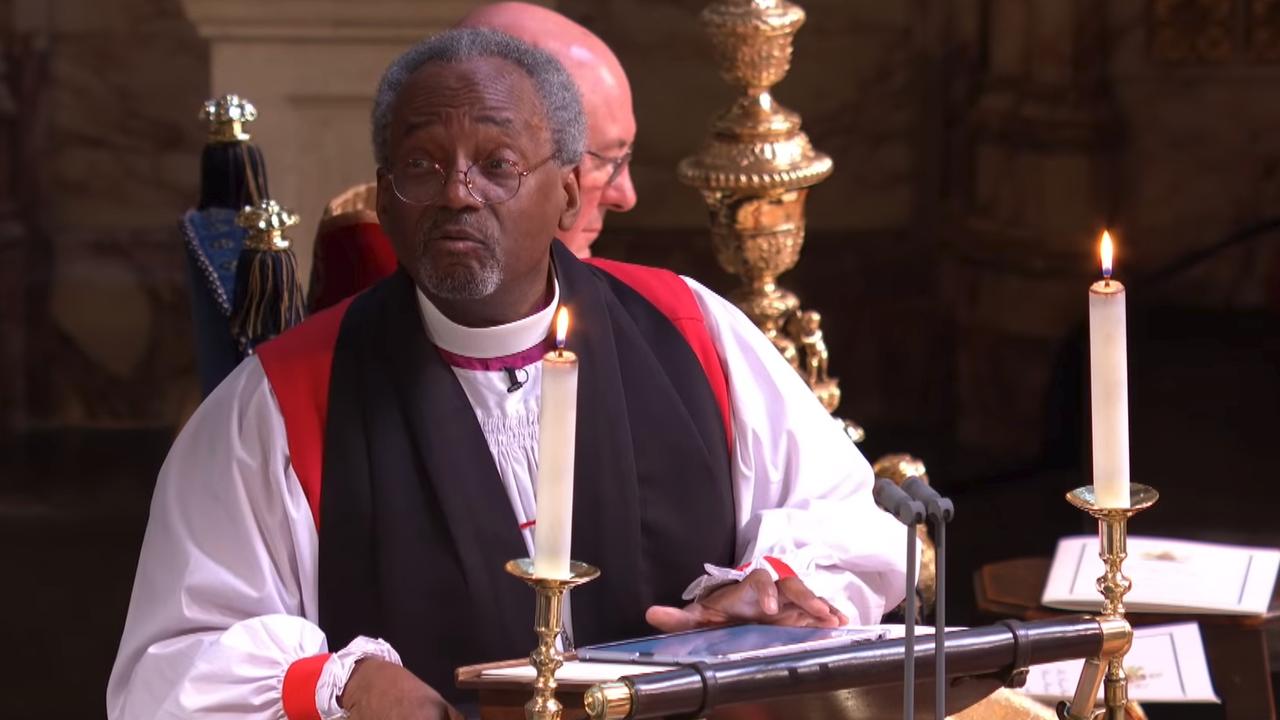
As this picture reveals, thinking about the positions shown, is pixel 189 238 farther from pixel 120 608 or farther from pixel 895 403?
pixel 895 403

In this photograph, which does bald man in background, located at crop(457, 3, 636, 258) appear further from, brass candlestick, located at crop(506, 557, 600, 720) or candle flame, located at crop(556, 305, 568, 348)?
brass candlestick, located at crop(506, 557, 600, 720)

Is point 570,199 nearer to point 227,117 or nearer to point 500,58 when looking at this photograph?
point 500,58

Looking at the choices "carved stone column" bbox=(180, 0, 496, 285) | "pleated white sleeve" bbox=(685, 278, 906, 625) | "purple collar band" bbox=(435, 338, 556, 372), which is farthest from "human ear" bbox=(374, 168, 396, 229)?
"carved stone column" bbox=(180, 0, 496, 285)

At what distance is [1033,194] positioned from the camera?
25.5 feet

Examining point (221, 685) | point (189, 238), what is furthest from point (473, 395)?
point (189, 238)

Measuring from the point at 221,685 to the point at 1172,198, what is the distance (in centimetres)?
545

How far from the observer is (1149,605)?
405 cm

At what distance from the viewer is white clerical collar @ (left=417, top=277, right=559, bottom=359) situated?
3410 millimetres

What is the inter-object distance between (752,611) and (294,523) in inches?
26.1

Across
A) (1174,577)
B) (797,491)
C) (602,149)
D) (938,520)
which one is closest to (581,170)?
(602,149)

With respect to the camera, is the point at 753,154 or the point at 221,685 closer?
the point at 221,685

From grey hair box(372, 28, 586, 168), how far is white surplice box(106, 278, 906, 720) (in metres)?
0.27

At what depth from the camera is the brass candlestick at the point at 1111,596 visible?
243 cm

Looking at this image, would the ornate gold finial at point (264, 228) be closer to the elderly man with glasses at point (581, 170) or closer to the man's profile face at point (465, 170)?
the elderly man with glasses at point (581, 170)
